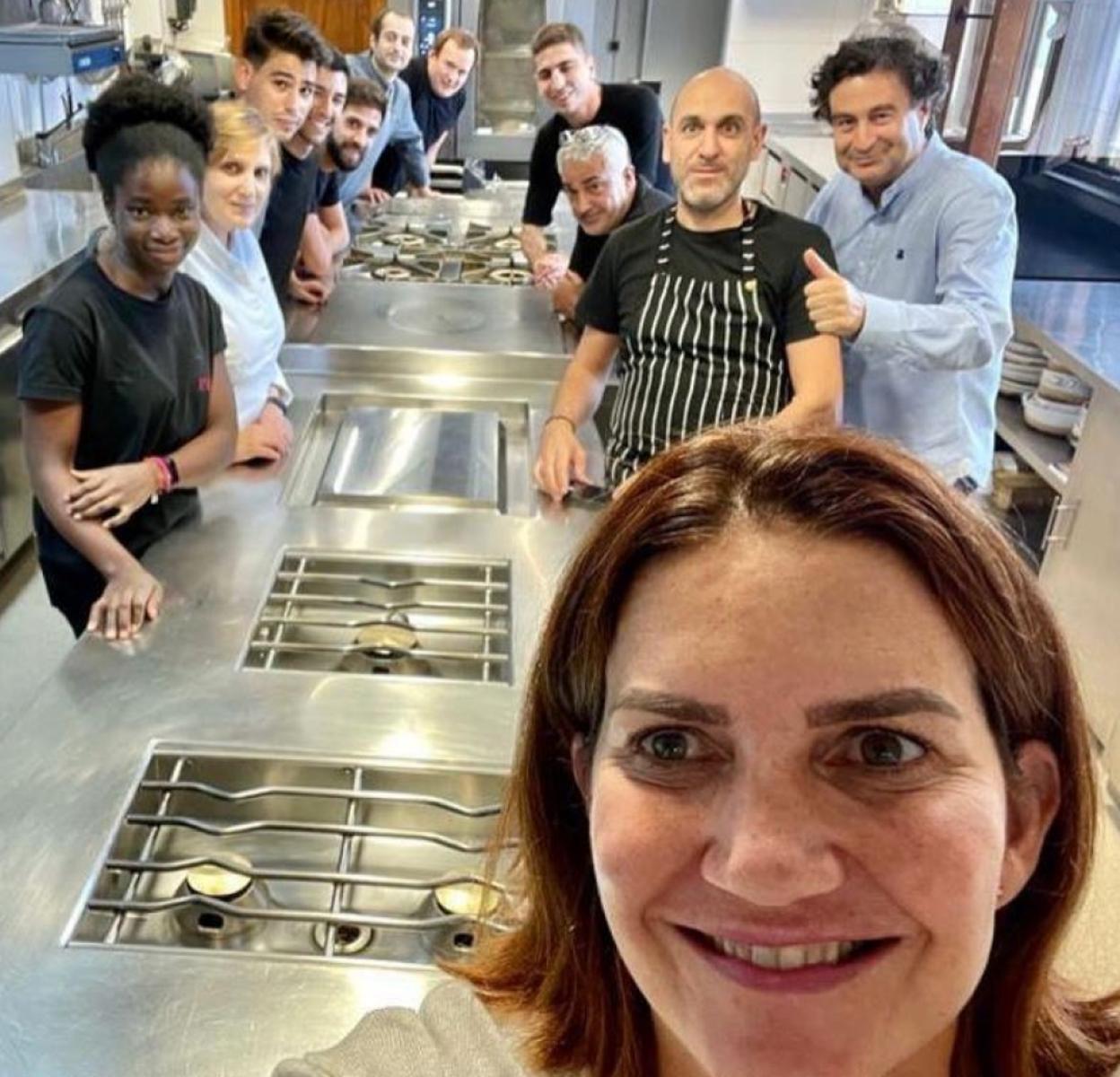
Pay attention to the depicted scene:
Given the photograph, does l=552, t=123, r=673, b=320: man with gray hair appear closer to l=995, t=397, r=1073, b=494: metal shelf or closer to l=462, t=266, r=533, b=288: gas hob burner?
l=462, t=266, r=533, b=288: gas hob burner

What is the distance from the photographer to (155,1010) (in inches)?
31.9

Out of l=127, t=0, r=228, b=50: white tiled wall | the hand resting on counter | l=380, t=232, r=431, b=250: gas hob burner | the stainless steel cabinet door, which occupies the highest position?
l=127, t=0, r=228, b=50: white tiled wall

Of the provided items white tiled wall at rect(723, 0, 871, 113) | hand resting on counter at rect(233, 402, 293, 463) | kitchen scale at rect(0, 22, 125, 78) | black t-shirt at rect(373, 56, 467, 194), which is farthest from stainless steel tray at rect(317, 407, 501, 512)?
white tiled wall at rect(723, 0, 871, 113)

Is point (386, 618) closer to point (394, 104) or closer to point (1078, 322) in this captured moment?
point (1078, 322)

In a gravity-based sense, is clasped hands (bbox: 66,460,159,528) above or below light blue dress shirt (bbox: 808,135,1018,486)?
below

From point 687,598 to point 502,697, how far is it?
0.61m

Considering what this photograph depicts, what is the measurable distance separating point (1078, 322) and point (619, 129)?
128 centimetres

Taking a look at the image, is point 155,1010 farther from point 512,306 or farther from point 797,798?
point 512,306

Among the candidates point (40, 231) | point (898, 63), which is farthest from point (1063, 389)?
point (40, 231)

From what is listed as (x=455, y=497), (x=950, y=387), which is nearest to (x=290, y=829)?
(x=455, y=497)

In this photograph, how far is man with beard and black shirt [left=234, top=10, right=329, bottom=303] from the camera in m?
2.27

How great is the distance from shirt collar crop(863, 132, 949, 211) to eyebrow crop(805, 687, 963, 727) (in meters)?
1.66

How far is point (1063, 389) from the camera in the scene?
264 centimetres

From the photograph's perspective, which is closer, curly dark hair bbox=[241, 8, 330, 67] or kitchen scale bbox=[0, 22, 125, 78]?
curly dark hair bbox=[241, 8, 330, 67]
